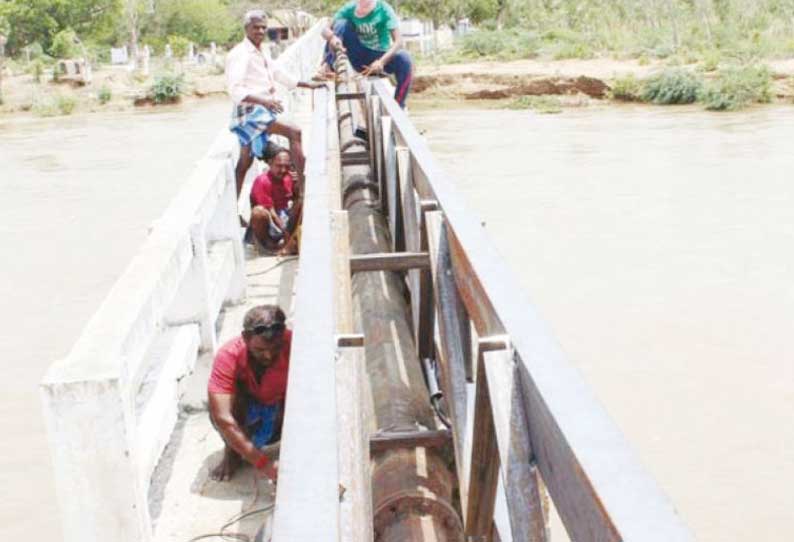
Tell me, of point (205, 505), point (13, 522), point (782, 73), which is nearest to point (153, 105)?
point (782, 73)

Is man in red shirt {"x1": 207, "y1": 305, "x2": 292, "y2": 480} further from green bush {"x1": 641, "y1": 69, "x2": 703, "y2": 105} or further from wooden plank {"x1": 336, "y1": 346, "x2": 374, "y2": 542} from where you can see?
green bush {"x1": 641, "y1": 69, "x2": 703, "y2": 105}

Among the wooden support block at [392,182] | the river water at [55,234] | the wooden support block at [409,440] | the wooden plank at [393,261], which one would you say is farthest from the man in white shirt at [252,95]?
the wooden support block at [409,440]

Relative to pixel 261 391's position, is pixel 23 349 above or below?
below

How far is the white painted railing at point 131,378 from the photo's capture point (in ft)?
8.21

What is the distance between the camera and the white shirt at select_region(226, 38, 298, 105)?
6668 mm

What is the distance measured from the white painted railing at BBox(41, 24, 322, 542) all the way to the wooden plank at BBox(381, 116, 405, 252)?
Answer: 3.54 feet

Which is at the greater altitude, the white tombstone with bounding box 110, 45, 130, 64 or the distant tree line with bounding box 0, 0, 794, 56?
the distant tree line with bounding box 0, 0, 794, 56

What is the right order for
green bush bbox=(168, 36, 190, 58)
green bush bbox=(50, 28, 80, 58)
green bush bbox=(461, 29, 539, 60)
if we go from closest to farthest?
green bush bbox=(461, 29, 539, 60)
green bush bbox=(50, 28, 80, 58)
green bush bbox=(168, 36, 190, 58)

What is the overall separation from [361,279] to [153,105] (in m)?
30.9

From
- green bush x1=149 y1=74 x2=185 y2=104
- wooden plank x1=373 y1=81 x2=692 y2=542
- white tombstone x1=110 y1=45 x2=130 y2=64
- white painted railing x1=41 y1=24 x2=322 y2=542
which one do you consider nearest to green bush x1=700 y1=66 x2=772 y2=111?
green bush x1=149 y1=74 x2=185 y2=104

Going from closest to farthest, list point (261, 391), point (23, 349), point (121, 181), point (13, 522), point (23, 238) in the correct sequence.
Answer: point (261, 391) → point (13, 522) → point (23, 349) → point (23, 238) → point (121, 181)

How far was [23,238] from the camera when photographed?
45.8 feet

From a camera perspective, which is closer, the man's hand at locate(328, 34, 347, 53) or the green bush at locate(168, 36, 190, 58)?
the man's hand at locate(328, 34, 347, 53)

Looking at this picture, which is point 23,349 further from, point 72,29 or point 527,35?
point 72,29
